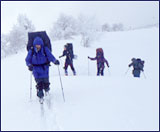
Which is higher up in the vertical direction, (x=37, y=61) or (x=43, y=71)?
(x=37, y=61)

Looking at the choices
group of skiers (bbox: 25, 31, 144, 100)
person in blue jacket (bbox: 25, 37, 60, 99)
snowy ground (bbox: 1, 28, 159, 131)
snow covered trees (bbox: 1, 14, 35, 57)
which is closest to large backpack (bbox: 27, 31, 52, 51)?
group of skiers (bbox: 25, 31, 144, 100)

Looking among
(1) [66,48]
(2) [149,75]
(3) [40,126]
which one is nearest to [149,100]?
(3) [40,126]

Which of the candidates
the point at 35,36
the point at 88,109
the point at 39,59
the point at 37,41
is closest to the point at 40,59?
the point at 39,59

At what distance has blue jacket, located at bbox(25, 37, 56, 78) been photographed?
4.92 m

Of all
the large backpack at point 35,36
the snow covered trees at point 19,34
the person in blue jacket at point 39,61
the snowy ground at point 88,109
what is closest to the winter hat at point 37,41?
the person in blue jacket at point 39,61

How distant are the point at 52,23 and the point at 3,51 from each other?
14422 millimetres

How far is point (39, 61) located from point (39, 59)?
0.06m

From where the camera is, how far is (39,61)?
4.96 meters

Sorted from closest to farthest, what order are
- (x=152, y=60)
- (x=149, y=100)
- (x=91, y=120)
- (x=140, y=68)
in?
(x=91, y=120), (x=149, y=100), (x=140, y=68), (x=152, y=60)

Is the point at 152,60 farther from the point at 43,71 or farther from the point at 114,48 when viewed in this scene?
the point at 43,71

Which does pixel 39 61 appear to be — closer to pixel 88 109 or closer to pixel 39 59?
pixel 39 59

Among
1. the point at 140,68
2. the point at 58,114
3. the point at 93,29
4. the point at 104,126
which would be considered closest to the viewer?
the point at 104,126

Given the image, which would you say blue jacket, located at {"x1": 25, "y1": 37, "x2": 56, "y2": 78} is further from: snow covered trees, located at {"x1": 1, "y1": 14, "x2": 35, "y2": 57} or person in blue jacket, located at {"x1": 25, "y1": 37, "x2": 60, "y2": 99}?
snow covered trees, located at {"x1": 1, "y1": 14, "x2": 35, "y2": 57}

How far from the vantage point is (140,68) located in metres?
10.0
